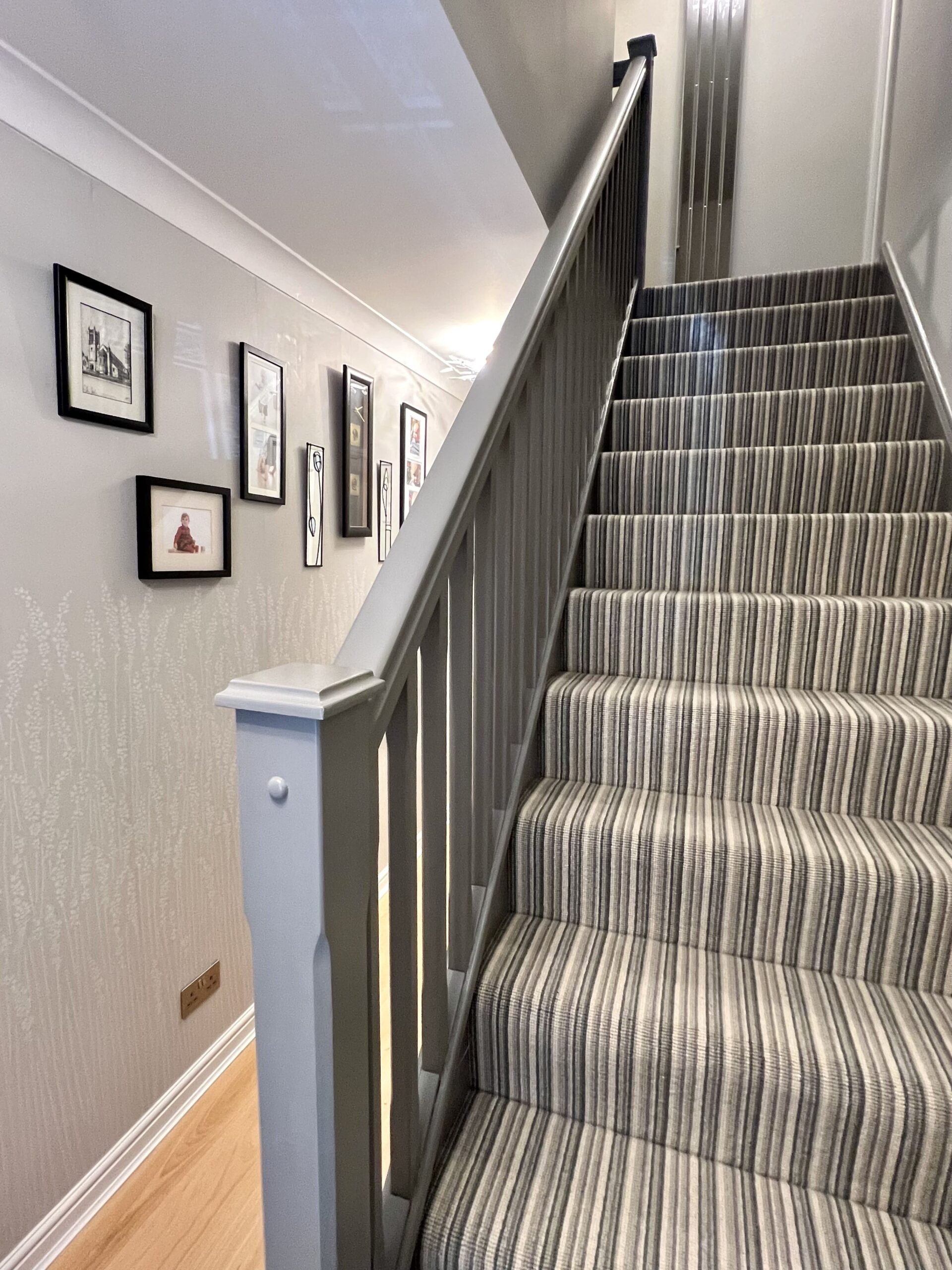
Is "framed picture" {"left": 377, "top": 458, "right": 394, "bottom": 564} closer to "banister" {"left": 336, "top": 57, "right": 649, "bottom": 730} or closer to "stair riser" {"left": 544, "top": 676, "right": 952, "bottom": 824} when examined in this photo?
"banister" {"left": 336, "top": 57, "right": 649, "bottom": 730}

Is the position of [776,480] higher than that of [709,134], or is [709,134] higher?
[709,134]

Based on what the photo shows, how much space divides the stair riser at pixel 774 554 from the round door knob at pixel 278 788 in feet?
4.11

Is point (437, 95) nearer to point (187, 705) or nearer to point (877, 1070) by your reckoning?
point (187, 705)

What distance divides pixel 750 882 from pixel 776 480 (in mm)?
1092

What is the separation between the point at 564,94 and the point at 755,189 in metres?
1.98

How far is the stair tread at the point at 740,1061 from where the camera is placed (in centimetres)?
88

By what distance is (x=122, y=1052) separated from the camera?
5.06ft

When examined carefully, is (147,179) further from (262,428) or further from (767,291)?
(767,291)

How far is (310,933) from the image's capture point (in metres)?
0.61

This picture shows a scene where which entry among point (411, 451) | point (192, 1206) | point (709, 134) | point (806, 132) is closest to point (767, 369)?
point (411, 451)

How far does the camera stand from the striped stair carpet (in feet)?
2.86

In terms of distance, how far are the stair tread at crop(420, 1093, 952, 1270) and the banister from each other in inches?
27.2

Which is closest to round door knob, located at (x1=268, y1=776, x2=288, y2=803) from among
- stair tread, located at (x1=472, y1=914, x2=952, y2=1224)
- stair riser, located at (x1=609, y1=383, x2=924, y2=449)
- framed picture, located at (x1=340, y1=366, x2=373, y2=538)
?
stair tread, located at (x1=472, y1=914, x2=952, y2=1224)

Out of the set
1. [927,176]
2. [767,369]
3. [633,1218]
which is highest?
[927,176]
